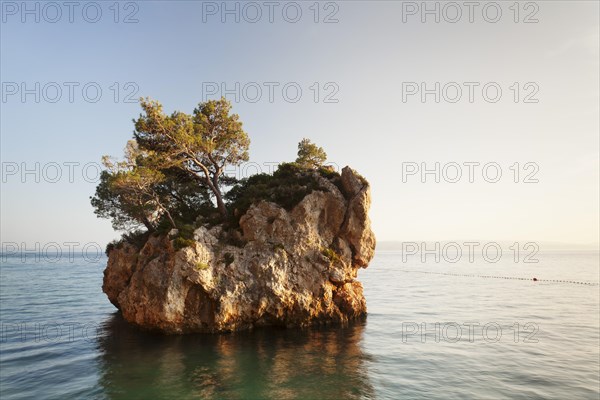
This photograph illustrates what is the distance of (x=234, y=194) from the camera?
35.8m

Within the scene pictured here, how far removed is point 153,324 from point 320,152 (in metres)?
30.3

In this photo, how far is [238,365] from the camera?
19.5 m

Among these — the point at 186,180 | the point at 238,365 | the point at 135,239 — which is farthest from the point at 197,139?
the point at 238,365

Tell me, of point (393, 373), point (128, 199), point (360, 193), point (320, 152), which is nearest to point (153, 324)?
point (128, 199)

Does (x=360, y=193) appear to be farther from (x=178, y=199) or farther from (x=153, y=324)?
(x=153, y=324)

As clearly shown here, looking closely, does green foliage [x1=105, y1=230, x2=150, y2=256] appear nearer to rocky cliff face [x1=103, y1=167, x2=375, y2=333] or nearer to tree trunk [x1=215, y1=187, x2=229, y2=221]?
rocky cliff face [x1=103, y1=167, x2=375, y2=333]

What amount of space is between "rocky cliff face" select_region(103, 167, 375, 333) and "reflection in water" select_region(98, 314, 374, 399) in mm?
1759

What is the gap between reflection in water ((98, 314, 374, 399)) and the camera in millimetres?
16047

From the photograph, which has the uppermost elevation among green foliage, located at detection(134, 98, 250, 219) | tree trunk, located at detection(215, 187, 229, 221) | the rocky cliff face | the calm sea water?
green foliage, located at detection(134, 98, 250, 219)

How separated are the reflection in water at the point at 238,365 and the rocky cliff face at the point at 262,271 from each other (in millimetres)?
1759

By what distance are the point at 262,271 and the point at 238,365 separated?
28.2 ft

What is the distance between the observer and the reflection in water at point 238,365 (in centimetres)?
1605

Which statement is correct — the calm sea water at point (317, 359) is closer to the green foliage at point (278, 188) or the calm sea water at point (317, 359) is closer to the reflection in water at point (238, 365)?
the reflection in water at point (238, 365)

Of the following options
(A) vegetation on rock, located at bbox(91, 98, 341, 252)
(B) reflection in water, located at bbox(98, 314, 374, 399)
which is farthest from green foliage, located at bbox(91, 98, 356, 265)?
(B) reflection in water, located at bbox(98, 314, 374, 399)
